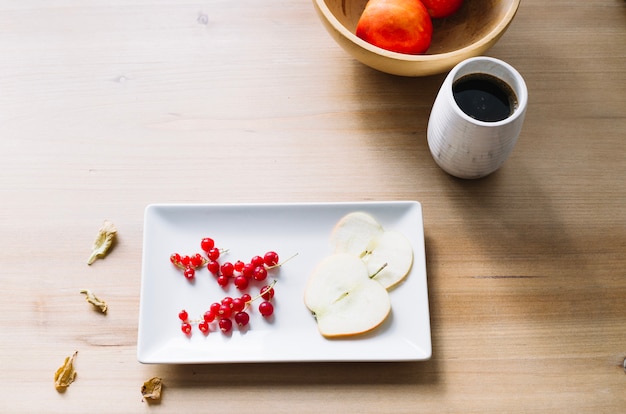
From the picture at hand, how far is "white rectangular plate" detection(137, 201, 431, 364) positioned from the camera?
0.76 meters

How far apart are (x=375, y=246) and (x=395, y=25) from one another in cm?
28

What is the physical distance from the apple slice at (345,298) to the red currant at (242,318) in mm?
75

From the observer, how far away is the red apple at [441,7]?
834mm

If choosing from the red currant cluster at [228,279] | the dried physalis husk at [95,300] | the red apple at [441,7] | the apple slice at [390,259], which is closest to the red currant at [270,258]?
the red currant cluster at [228,279]

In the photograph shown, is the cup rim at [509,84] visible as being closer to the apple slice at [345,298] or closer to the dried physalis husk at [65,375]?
the apple slice at [345,298]

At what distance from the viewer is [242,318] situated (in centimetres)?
77

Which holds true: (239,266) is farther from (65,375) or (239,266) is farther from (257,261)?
(65,375)

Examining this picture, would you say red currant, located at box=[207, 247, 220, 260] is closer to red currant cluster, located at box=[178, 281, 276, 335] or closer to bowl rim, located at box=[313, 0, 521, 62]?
red currant cluster, located at box=[178, 281, 276, 335]

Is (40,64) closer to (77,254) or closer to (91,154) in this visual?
(91,154)

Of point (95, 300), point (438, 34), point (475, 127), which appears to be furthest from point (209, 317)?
point (438, 34)

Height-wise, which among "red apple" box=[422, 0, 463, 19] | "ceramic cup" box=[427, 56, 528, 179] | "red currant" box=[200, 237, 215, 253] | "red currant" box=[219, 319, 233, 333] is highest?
"red apple" box=[422, 0, 463, 19]

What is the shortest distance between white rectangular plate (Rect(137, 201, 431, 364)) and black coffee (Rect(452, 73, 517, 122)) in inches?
5.4

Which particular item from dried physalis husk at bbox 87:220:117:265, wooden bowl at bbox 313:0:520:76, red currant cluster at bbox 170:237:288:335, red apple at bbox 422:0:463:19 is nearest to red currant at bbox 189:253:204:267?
red currant cluster at bbox 170:237:288:335

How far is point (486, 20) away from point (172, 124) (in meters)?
0.44
